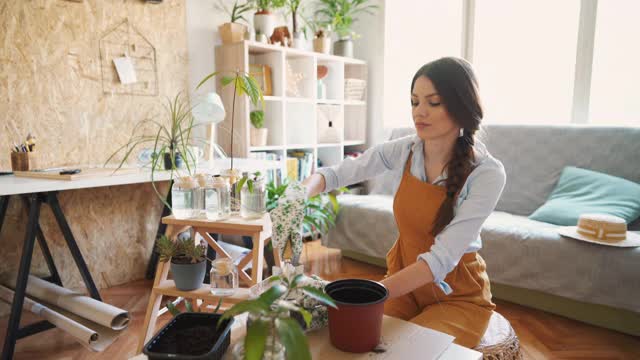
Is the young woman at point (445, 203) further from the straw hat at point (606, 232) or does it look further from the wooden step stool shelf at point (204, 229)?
the straw hat at point (606, 232)

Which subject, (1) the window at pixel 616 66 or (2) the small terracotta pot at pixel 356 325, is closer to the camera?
(2) the small terracotta pot at pixel 356 325

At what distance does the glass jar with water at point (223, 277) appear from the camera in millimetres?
1190

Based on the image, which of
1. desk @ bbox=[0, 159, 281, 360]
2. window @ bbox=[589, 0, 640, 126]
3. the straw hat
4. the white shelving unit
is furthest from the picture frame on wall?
window @ bbox=[589, 0, 640, 126]

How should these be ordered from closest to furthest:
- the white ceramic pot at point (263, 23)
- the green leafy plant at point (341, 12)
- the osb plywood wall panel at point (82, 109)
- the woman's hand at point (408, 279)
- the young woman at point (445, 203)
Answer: the woman's hand at point (408, 279), the young woman at point (445, 203), the osb plywood wall panel at point (82, 109), the white ceramic pot at point (263, 23), the green leafy plant at point (341, 12)

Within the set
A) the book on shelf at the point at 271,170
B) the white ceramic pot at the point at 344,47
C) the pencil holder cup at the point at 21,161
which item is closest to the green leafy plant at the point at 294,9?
the white ceramic pot at the point at 344,47

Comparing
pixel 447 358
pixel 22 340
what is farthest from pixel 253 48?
pixel 447 358

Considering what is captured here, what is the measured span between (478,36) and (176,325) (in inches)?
132

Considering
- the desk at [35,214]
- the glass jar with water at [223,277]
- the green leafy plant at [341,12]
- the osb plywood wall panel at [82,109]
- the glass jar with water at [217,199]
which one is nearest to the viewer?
the glass jar with water at [223,277]

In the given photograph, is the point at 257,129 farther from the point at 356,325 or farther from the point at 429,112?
the point at 356,325

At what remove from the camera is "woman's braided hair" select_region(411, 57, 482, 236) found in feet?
3.63

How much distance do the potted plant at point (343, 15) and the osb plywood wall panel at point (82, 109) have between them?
4.31ft

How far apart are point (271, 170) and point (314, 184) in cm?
176

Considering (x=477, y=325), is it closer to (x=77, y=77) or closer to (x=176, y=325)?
(x=176, y=325)

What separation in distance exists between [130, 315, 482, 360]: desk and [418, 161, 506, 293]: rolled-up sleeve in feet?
0.59
